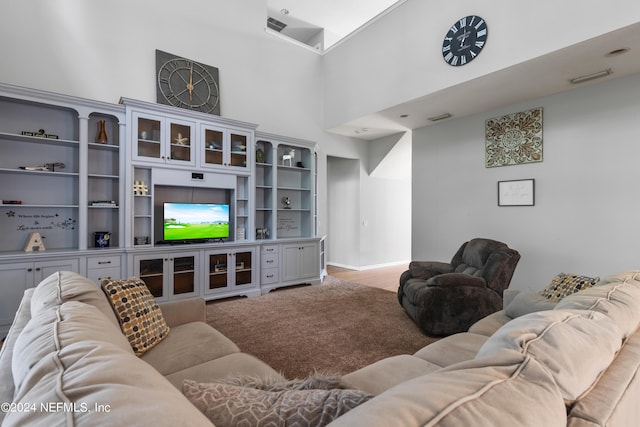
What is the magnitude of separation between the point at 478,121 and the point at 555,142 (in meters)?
1.10

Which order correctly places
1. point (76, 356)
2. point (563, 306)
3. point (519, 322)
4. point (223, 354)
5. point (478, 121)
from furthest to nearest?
point (478, 121) → point (223, 354) → point (563, 306) → point (519, 322) → point (76, 356)

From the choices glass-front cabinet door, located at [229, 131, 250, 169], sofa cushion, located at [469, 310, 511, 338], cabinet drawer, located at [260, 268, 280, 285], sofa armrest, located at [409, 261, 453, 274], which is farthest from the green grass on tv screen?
sofa cushion, located at [469, 310, 511, 338]

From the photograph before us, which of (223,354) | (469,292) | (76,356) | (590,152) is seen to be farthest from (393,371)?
(590,152)

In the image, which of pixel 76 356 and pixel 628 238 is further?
pixel 628 238

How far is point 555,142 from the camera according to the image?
388cm

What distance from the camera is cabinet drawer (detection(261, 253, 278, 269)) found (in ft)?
14.9

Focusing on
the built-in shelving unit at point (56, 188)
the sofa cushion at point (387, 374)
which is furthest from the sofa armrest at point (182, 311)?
the built-in shelving unit at point (56, 188)

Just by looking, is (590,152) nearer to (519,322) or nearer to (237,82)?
(519,322)

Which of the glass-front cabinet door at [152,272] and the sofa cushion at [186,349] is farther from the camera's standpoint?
the glass-front cabinet door at [152,272]

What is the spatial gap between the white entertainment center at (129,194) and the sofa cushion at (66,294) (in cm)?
216

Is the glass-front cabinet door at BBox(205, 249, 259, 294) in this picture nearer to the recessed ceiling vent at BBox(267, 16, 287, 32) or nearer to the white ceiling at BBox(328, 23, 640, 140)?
the white ceiling at BBox(328, 23, 640, 140)

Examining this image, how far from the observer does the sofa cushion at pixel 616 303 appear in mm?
908

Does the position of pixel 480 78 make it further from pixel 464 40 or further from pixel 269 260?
pixel 269 260

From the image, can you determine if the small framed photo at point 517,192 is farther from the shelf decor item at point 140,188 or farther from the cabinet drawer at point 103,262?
the cabinet drawer at point 103,262
